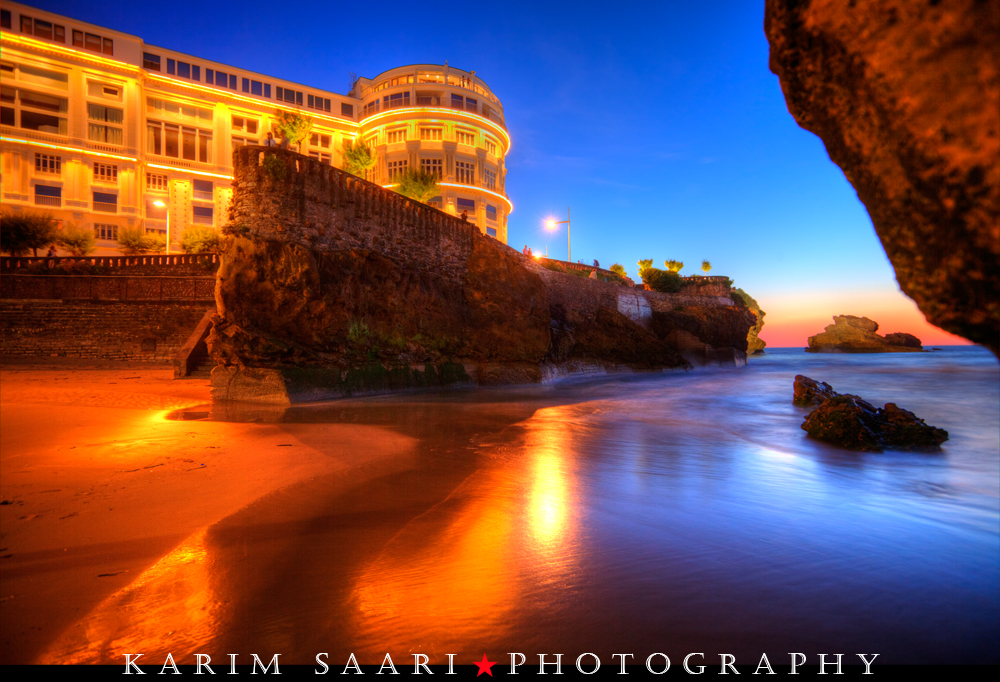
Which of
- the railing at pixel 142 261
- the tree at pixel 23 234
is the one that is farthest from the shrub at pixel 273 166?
the tree at pixel 23 234

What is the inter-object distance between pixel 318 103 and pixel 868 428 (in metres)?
55.9

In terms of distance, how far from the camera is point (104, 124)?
132 ft

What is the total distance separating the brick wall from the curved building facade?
83.8ft

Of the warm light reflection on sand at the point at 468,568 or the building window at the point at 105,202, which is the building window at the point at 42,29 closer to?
the building window at the point at 105,202

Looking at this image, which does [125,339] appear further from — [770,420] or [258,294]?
[770,420]

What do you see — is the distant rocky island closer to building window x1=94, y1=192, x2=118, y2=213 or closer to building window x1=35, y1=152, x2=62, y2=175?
building window x1=94, y1=192, x2=118, y2=213

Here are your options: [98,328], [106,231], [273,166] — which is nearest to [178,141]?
[106,231]

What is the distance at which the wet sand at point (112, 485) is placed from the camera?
10.1 feet

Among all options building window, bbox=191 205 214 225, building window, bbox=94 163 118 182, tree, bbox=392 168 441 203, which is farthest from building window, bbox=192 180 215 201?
tree, bbox=392 168 441 203

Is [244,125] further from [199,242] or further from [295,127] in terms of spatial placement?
[295,127]

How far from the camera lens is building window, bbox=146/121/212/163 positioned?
42625 mm

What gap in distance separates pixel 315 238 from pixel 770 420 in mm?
13352

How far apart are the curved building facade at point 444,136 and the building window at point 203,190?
1563 centimetres

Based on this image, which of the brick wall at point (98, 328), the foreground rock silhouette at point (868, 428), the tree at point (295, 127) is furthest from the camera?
the tree at point (295, 127)
